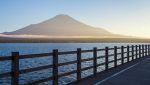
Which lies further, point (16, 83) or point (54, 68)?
point (54, 68)

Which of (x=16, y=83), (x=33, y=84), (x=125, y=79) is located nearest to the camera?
(x=16, y=83)

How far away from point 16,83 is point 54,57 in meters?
2.75

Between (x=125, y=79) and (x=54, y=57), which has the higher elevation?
(x=54, y=57)

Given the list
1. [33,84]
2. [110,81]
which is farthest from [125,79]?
[33,84]

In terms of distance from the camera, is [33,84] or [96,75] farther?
[96,75]

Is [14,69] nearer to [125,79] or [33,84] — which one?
[33,84]

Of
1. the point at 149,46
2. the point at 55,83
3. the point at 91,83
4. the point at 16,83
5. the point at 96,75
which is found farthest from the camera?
the point at 149,46

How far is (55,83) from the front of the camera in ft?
41.0

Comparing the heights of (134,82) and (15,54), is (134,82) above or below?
below

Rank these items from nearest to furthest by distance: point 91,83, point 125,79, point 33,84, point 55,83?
point 33,84 → point 55,83 → point 91,83 → point 125,79

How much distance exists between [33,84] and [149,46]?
31.0m

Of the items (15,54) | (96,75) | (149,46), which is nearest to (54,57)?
(15,54)

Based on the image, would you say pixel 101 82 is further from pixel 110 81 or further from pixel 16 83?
pixel 16 83

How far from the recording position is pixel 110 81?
564 inches
